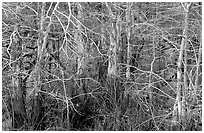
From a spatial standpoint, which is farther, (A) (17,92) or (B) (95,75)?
(B) (95,75)

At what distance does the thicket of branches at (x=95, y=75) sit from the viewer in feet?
11.6

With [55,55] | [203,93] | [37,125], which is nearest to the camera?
[203,93]

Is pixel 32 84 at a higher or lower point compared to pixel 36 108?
higher

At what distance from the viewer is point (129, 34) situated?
4043 mm

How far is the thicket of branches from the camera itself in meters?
3.53

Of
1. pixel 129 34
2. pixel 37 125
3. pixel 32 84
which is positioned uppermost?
pixel 129 34

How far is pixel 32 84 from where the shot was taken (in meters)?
3.91

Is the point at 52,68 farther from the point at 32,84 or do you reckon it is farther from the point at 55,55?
the point at 32,84

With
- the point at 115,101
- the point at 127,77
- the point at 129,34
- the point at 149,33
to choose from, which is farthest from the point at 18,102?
the point at 149,33

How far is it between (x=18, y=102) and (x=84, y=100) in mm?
978

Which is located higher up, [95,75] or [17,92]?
[95,75]

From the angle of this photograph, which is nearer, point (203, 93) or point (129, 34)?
point (203, 93)

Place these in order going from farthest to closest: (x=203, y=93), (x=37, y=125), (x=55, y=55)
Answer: (x=55, y=55) < (x=37, y=125) < (x=203, y=93)

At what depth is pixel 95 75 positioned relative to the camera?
432 cm
